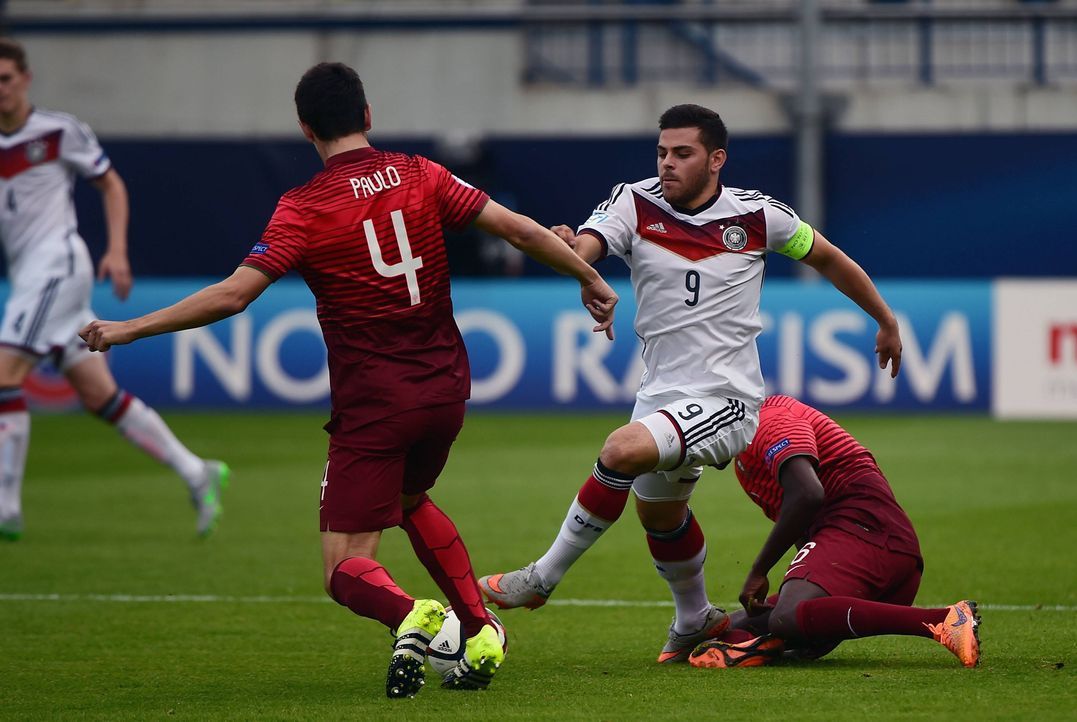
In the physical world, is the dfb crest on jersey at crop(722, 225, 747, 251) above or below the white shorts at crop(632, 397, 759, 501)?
above

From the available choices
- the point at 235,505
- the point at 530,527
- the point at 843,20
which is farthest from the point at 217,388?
the point at 843,20

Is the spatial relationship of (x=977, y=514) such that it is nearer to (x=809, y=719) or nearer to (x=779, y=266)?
(x=809, y=719)

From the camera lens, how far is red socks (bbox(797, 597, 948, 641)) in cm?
525

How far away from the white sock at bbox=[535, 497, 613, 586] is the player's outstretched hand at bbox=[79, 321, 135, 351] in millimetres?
1681

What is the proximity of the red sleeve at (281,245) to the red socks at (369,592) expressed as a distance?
2.98 feet

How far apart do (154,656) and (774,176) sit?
15.8m

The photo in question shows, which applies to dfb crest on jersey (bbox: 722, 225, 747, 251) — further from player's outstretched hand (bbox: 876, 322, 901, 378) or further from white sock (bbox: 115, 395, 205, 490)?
white sock (bbox: 115, 395, 205, 490)

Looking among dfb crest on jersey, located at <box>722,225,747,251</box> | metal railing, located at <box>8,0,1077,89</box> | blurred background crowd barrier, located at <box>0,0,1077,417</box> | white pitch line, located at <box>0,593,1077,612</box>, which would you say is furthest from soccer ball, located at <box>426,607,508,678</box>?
metal railing, located at <box>8,0,1077,89</box>

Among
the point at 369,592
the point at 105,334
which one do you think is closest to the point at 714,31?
the point at 369,592

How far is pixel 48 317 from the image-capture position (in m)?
8.70

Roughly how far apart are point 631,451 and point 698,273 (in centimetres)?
74

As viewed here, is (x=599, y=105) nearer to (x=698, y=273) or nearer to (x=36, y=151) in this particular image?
(x=36, y=151)

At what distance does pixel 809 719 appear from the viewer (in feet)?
14.8

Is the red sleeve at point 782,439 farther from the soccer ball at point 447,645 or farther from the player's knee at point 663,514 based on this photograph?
the soccer ball at point 447,645
